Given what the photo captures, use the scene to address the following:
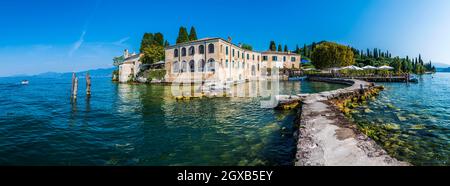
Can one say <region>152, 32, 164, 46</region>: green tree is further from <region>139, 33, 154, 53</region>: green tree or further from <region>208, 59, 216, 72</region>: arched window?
<region>208, 59, 216, 72</region>: arched window

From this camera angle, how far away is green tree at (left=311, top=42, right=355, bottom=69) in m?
55.4

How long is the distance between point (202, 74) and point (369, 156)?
3539cm

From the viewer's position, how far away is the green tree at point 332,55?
55406 mm

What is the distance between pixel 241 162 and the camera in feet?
19.7

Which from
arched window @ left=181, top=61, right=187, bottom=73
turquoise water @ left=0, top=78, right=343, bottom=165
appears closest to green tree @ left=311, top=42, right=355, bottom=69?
arched window @ left=181, top=61, right=187, bottom=73

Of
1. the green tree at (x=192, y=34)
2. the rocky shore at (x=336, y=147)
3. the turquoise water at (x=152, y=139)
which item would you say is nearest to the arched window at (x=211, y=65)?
the green tree at (x=192, y=34)

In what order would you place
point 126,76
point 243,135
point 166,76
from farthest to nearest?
point 126,76
point 166,76
point 243,135

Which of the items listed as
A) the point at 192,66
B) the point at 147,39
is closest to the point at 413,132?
the point at 192,66

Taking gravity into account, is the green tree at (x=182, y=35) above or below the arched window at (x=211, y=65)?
above

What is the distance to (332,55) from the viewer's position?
55.8 metres

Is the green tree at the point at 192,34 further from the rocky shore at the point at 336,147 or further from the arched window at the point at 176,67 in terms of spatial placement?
the rocky shore at the point at 336,147

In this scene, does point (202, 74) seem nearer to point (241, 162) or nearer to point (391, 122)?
point (391, 122)
